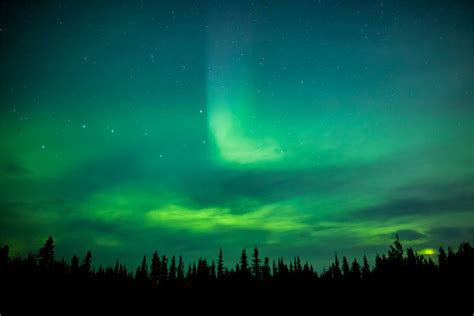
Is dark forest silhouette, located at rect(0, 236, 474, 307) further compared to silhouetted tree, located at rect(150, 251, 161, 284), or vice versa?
silhouetted tree, located at rect(150, 251, 161, 284)

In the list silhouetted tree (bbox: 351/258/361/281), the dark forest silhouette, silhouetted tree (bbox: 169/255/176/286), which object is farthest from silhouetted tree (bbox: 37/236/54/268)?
silhouetted tree (bbox: 351/258/361/281)

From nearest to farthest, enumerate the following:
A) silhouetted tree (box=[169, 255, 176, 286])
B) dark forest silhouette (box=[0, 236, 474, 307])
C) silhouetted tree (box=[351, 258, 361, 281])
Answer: dark forest silhouette (box=[0, 236, 474, 307]), silhouetted tree (box=[351, 258, 361, 281]), silhouetted tree (box=[169, 255, 176, 286])

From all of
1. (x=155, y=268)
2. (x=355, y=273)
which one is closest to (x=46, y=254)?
(x=155, y=268)

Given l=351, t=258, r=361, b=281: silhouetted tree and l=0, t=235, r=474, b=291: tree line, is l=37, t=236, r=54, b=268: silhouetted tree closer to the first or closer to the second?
l=0, t=235, r=474, b=291: tree line

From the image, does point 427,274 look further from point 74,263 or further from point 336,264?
point 74,263

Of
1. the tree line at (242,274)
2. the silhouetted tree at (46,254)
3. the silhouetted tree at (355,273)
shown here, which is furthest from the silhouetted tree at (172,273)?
the silhouetted tree at (355,273)

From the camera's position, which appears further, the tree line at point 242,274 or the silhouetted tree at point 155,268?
the silhouetted tree at point 155,268

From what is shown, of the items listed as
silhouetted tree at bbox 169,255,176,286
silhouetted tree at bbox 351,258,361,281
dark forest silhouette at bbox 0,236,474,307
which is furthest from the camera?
silhouetted tree at bbox 169,255,176,286

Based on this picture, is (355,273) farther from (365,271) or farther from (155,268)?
(155,268)

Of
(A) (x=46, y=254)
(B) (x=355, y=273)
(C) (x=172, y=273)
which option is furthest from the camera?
(C) (x=172, y=273)

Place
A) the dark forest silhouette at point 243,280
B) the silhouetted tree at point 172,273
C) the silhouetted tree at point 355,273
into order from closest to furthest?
the dark forest silhouette at point 243,280 → the silhouetted tree at point 355,273 → the silhouetted tree at point 172,273

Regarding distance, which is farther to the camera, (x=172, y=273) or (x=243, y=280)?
(x=172, y=273)

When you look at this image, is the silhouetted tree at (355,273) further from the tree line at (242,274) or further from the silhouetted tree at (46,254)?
the silhouetted tree at (46,254)

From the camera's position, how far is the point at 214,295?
229ft
